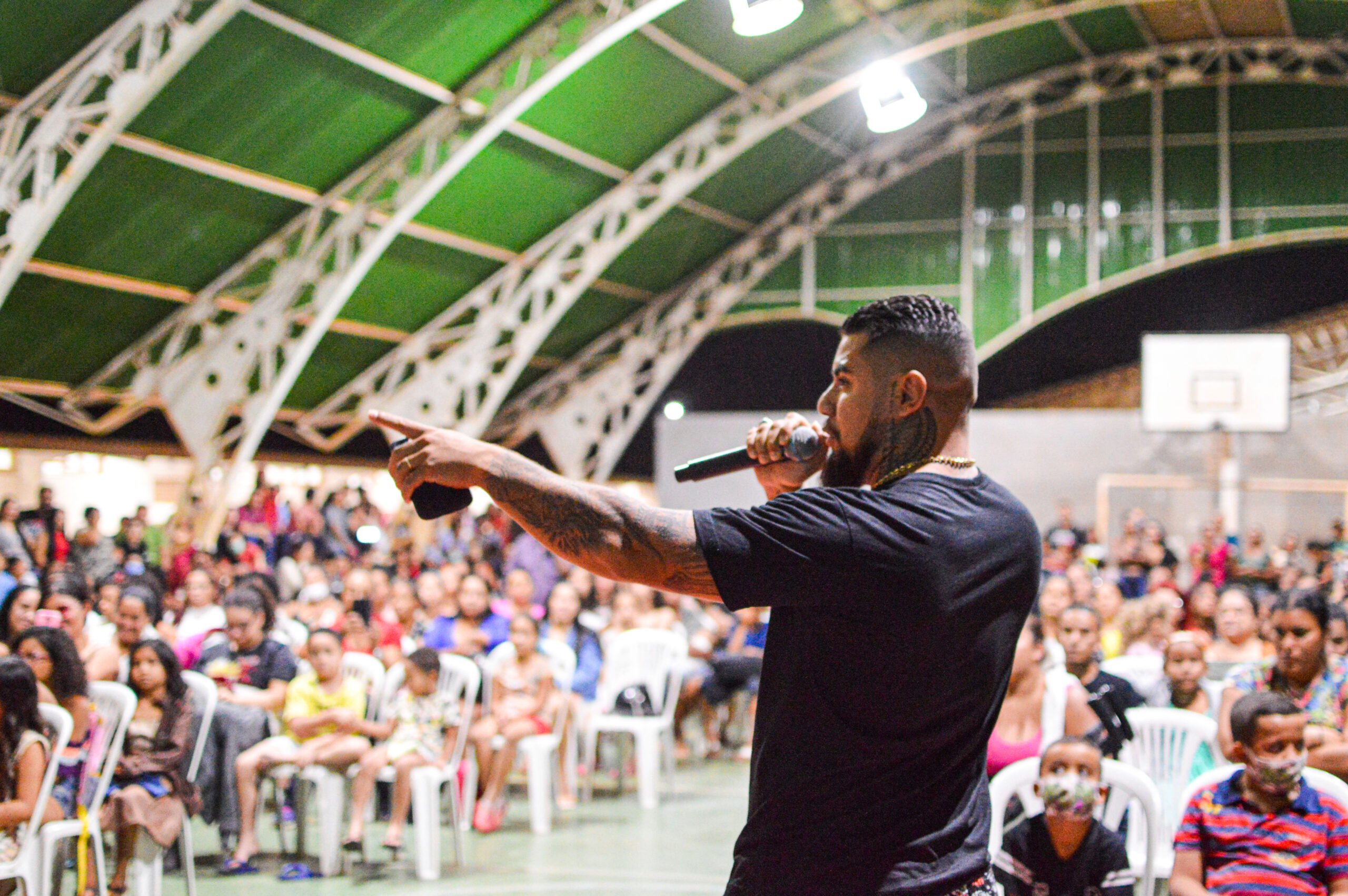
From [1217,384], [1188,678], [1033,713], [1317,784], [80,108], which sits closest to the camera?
[1317,784]

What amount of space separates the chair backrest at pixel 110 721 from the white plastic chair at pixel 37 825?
0.24 meters

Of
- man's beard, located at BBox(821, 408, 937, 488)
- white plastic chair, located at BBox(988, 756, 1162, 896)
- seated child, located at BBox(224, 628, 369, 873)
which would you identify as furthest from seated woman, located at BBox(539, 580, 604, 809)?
man's beard, located at BBox(821, 408, 937, 488)

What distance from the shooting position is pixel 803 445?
1.58 m

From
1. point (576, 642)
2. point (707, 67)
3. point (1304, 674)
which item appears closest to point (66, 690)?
point (576, 642)

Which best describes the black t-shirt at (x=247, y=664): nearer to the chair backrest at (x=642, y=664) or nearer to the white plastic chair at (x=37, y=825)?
the white plastic chair at (x=37, y=825)

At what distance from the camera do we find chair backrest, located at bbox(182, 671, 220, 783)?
5.09 meters

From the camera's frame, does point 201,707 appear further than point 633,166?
No

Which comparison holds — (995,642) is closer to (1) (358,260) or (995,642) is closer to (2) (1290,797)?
(2) (1290,797)

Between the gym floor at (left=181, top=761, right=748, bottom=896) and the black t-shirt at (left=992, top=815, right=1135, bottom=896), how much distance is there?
1.89 meters

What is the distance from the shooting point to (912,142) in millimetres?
15445

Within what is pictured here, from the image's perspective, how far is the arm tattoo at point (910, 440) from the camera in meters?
1.50

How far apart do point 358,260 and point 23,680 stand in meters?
7.15

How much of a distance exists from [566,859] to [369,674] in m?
1.30

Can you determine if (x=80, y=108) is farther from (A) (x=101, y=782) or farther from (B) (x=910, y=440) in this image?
(B) (x=910, y=440)
